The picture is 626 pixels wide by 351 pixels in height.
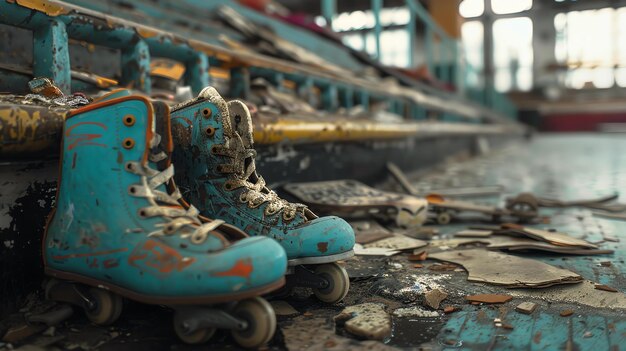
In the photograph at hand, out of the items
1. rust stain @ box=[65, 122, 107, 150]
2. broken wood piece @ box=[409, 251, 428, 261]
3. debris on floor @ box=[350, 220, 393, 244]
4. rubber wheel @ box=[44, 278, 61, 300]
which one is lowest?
broken wood piece @ box=[409, 251, 428, 261]

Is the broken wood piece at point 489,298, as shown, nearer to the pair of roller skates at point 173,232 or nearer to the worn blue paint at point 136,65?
the pair of roller skates at point 173,232

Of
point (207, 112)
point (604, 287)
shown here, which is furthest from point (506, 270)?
point (207, 112)

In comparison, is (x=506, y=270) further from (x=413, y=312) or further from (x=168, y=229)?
(x=168, y=229)

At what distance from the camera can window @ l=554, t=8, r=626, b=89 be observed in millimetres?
16734

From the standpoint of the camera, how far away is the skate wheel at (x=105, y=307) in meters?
0.92

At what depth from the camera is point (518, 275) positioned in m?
1.25

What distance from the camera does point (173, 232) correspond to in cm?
86

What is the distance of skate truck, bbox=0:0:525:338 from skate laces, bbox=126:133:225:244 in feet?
0.09

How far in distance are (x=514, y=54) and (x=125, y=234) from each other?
19.6m

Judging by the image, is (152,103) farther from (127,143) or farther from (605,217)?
(605,217)

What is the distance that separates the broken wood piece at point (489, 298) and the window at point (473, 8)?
18119 mm

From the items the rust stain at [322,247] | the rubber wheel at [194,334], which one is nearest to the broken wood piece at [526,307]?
the rust stain at [322,247]

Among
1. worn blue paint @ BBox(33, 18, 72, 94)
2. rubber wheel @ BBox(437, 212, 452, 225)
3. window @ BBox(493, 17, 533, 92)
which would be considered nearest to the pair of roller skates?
worn blue paint @ BBox(33, 18, 72, 94)

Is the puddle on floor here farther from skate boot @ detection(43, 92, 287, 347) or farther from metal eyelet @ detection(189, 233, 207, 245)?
metal eyelet @ detection(189, 233, 207, 245)
